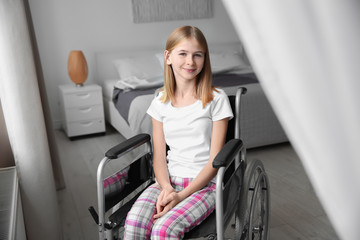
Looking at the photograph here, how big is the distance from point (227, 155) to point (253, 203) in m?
0.26

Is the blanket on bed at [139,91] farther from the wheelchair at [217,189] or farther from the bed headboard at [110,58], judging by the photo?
the wheelchair at [217,189]

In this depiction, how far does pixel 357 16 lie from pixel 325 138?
8cm

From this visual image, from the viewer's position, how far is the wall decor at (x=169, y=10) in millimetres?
4191

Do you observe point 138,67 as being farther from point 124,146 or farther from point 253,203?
point 253,203

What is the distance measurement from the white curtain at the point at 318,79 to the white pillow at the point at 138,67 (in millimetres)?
3425

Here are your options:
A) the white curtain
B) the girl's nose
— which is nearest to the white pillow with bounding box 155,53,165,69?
the girl's nose

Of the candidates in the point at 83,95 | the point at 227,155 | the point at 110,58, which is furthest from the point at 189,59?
the point at 110,58

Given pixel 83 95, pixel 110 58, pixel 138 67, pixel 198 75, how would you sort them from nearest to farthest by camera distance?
pixel 198 75, pixel 83 95, pixel 138 67, pixel 110 58

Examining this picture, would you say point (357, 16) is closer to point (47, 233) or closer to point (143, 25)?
point (47, 233)

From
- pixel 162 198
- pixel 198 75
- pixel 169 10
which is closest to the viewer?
pixel 162 198

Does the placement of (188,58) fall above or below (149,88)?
above

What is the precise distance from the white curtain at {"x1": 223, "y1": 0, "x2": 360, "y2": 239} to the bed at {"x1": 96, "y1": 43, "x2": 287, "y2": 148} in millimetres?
2402

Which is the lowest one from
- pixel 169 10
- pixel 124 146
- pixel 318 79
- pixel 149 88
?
pixel 149 88

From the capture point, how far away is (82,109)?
140 inches
